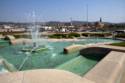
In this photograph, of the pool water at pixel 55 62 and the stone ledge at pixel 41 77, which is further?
the pool water at pixel 55 62

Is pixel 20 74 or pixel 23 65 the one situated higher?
pixel 20 74

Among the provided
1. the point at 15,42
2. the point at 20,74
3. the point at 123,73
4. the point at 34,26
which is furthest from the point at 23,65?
the point at 34,26

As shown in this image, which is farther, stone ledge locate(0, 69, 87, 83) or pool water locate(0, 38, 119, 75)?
pool water locate(0, 38, 119, 75)

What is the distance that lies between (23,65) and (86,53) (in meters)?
6.30

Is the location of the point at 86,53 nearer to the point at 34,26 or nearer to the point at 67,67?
the point at 67,67

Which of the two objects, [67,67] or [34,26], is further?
[34,26]

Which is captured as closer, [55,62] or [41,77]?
→ [41,77]

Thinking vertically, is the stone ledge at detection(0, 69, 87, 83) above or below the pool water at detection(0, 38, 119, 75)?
above

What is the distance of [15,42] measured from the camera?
85.6 feet

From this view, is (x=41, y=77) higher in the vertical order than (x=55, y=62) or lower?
higher

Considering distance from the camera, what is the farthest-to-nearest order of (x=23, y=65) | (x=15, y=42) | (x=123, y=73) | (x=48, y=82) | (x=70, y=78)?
1. (x=15, y=42)
2. (x=23, y=65)
3. (x=123, y=73)
4. (x=70, y=78)
5. (x=48, y=82)

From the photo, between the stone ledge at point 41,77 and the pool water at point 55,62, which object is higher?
the stone ledge at point 41,77

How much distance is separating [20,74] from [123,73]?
488cm

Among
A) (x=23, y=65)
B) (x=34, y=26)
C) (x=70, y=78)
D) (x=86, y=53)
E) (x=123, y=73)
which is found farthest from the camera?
(x=34, y=26)
